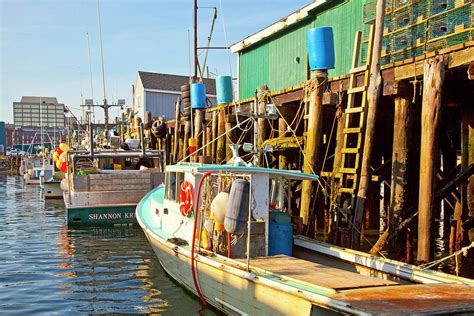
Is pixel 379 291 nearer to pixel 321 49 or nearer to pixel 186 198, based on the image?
pixel 186 198

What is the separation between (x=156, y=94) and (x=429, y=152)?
3382 centimetres

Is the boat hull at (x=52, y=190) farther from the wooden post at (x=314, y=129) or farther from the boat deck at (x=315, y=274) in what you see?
the boat deck at (x=315, y=274)

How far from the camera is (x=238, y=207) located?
815cm

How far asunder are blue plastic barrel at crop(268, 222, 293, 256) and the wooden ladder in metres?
1.76

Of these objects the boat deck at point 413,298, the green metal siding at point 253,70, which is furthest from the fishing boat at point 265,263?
the green metal siding at point 253,70

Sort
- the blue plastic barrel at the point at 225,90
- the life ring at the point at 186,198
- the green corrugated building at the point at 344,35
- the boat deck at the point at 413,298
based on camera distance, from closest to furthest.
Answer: the boat deck at the point at 413,298 → the life ring at the point at 186,198 → the green corrugated building at the point at 344,35 → the blue plastic barrel at the point at 225,90

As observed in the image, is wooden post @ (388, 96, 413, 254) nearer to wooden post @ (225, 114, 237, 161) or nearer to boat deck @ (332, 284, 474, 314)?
boat deck @ (332, 284, 474, 314)

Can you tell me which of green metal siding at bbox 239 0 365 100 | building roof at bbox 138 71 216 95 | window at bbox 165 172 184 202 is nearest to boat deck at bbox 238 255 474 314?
window at bbox 165 172 184 202

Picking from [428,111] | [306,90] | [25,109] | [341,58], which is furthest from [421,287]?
[25,109]

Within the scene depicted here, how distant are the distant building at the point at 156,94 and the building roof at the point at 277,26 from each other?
1755cm

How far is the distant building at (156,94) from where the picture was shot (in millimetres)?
41125

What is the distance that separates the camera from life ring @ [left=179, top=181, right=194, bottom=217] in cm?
1004

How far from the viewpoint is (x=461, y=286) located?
22.8 ft

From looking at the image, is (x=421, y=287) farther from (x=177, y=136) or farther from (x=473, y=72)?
(x=177, y=136)
